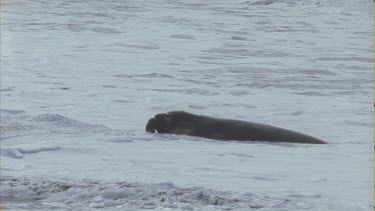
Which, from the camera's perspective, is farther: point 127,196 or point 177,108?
point 177,108

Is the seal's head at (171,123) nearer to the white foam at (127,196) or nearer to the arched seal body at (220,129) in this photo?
the arched seal body at (220,129)

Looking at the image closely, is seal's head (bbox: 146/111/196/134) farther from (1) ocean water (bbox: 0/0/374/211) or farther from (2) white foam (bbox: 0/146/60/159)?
(2) white foam (bbox: 0/146/60/159)

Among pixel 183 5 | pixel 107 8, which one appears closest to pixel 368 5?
pixel 183 5

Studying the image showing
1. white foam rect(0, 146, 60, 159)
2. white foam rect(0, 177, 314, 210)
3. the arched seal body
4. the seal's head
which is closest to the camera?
white foam rect(0, 177, 314, 210)

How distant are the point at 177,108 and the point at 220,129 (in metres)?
1.95

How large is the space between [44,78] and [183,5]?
16.9m

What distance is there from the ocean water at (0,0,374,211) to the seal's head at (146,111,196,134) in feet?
0.69

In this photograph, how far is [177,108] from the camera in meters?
9.80

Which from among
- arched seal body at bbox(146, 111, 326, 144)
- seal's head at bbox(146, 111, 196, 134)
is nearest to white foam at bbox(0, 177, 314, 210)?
arched seal body at bbox(146, 111, 326, 144)

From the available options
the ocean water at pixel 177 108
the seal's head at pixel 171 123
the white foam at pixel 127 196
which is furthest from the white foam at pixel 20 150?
the seal's head at pixel 171 123

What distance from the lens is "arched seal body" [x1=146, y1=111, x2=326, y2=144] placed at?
7.75m

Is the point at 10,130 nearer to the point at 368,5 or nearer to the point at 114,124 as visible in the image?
the point at 114,124

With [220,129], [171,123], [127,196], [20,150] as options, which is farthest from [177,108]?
[127,196]

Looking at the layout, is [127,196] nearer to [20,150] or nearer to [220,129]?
[20,150]
